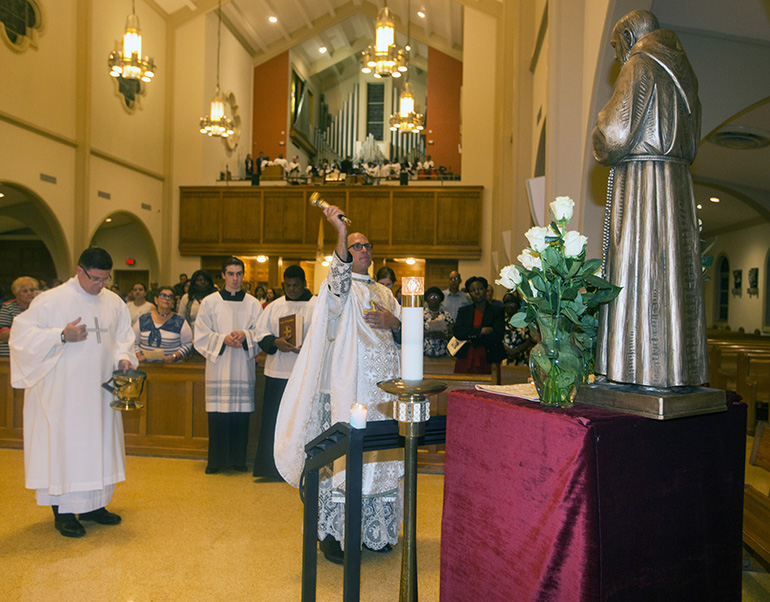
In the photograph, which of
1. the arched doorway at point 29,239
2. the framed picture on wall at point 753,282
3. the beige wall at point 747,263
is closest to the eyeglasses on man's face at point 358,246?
the arched doorway at point 29,239

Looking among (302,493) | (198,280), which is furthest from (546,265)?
(198,280)

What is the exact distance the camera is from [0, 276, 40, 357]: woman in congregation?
571cm

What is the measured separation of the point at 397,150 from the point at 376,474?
690 inches

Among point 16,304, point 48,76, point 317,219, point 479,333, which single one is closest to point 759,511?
point 479,333

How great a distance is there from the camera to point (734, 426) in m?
1.57

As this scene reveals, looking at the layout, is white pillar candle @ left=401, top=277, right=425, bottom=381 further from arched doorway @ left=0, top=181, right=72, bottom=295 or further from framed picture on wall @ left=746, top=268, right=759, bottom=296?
framed picture on wall @ left=746, top=268, right=759, bottom=296

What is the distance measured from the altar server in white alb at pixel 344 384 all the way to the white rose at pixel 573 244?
1485mm

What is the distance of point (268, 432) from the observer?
15.8ft

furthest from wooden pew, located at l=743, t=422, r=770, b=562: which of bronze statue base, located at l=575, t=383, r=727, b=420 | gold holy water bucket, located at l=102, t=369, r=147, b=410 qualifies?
gold holy water bucket, located at l=102, t=369, r=147, b=410

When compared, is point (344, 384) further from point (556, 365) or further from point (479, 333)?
point (479, 333)

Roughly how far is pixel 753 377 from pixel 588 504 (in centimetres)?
642

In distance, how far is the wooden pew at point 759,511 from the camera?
8.11ft

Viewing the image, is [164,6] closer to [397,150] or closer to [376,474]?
[397,150]

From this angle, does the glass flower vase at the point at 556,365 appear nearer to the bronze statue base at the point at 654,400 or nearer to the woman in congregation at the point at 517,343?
the bronze statue base at the point at 654,400
